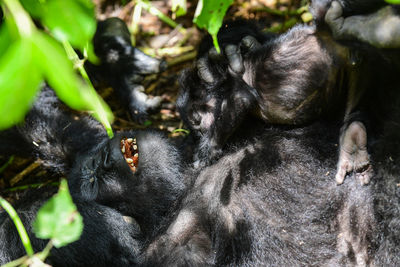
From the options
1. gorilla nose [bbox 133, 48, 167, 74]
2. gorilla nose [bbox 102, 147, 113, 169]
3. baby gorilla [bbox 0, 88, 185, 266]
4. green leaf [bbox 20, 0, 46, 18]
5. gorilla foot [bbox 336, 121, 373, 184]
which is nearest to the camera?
green leaf [bbox 20, 0, 46, 18]

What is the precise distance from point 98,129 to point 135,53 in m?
0.42

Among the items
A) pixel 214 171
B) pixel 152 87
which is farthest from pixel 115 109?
pixel 214 171

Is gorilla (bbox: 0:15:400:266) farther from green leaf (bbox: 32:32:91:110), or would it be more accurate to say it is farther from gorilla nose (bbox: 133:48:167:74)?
green leaf (bbox: 32:32:91:110)

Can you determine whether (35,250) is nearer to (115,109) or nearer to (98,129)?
(98,129)

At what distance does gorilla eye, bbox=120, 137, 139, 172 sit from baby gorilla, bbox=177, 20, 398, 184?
202mm

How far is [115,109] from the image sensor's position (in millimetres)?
2271

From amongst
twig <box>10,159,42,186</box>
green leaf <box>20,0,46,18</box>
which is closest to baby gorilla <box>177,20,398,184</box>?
green leaf <box>20,0,46,18</box>

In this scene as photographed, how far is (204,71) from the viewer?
1.48 metres

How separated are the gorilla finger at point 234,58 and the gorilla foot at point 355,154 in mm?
348

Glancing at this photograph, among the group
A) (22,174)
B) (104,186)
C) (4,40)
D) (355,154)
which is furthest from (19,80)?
(22,174)

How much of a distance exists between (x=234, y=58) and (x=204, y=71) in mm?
158

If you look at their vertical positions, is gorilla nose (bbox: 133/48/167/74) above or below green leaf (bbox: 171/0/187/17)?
below

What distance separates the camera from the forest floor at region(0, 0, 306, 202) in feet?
6.72

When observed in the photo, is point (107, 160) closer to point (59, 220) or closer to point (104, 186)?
point (104, 186)
